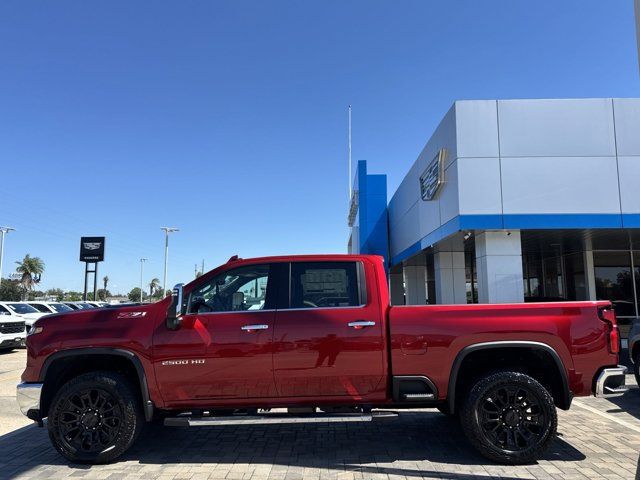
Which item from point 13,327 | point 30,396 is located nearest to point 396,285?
point 13,327

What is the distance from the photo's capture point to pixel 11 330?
16.1m

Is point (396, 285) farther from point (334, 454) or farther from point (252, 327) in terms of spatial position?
point (252, 327)

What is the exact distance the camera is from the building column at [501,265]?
13.0 m

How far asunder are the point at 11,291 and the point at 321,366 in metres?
82.9

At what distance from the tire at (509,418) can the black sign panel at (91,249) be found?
5107cm

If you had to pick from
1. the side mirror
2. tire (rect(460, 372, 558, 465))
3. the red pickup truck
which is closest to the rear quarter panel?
the red pickup truck

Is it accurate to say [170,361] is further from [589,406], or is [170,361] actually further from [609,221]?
[609,221]

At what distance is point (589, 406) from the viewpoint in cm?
737

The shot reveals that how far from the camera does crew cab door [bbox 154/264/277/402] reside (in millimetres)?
4906

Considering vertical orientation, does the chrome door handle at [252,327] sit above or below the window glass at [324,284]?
below

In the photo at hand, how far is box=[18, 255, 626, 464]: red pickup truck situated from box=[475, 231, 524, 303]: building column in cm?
825

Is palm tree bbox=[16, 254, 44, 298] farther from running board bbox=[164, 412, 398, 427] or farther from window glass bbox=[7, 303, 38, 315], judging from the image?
running board bbox=[164, 412, 398, 427]

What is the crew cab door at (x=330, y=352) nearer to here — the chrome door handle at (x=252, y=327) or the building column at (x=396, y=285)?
the chrome door handle at (x=252, y=327)

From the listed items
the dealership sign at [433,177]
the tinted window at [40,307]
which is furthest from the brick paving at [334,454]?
the tinted window at [40,307]
